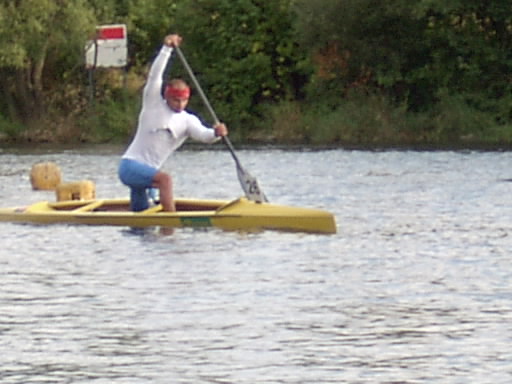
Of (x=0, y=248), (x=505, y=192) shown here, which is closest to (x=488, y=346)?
(x=0, y=248)

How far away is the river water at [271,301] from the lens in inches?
488

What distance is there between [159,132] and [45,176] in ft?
23.9

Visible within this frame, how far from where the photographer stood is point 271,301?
15.3 m

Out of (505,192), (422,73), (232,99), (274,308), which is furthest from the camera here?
(232,99)

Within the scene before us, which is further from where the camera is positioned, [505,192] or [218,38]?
[218,38]

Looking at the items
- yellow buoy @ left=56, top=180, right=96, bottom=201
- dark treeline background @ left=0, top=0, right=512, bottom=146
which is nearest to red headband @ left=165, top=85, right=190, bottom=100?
yellow buoy @ left=56, top=180, right=96, bottom=201

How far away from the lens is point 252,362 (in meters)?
12.5

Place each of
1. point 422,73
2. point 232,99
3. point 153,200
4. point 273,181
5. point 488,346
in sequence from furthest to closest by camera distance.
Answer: point 232,99 → point 422,73 → point 273,181 → point 153,200 → point 488,346

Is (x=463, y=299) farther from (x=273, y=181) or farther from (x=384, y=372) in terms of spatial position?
(x=273, y=181)

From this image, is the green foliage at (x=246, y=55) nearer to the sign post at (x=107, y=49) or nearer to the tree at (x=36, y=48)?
the sign post at (x=107, y=49)

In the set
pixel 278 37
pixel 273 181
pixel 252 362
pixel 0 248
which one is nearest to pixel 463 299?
pixel 252 362

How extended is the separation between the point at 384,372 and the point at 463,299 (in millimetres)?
3306

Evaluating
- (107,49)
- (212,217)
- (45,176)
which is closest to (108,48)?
(107,49)

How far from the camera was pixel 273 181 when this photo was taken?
3231 centimetres
